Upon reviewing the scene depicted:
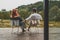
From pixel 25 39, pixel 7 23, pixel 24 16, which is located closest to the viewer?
pixel 25 39

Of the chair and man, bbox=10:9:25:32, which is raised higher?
man, bbox=10:9:25:32

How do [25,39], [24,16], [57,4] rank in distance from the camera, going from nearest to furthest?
[57,4]
[25,39]
[24,16]

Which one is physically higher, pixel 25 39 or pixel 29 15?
pixel 29 15

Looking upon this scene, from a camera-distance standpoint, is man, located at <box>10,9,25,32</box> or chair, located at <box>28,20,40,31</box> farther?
man, located at <box>10,9,25,32</box>

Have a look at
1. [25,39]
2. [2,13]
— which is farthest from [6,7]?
[25,39]

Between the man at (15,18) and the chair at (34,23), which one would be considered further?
the man at (15,18)

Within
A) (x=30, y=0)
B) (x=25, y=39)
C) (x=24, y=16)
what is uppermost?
(x=30, y=0)

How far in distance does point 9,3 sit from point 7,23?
1.69m

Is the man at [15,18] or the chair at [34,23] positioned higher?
the man at [15,18]

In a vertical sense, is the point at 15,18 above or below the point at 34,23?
above

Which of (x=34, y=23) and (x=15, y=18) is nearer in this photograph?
(x=34, y=23)

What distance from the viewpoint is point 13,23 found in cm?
938

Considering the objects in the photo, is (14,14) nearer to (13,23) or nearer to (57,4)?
(13,23)

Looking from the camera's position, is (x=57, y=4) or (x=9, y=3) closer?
(x=57, y=4)
